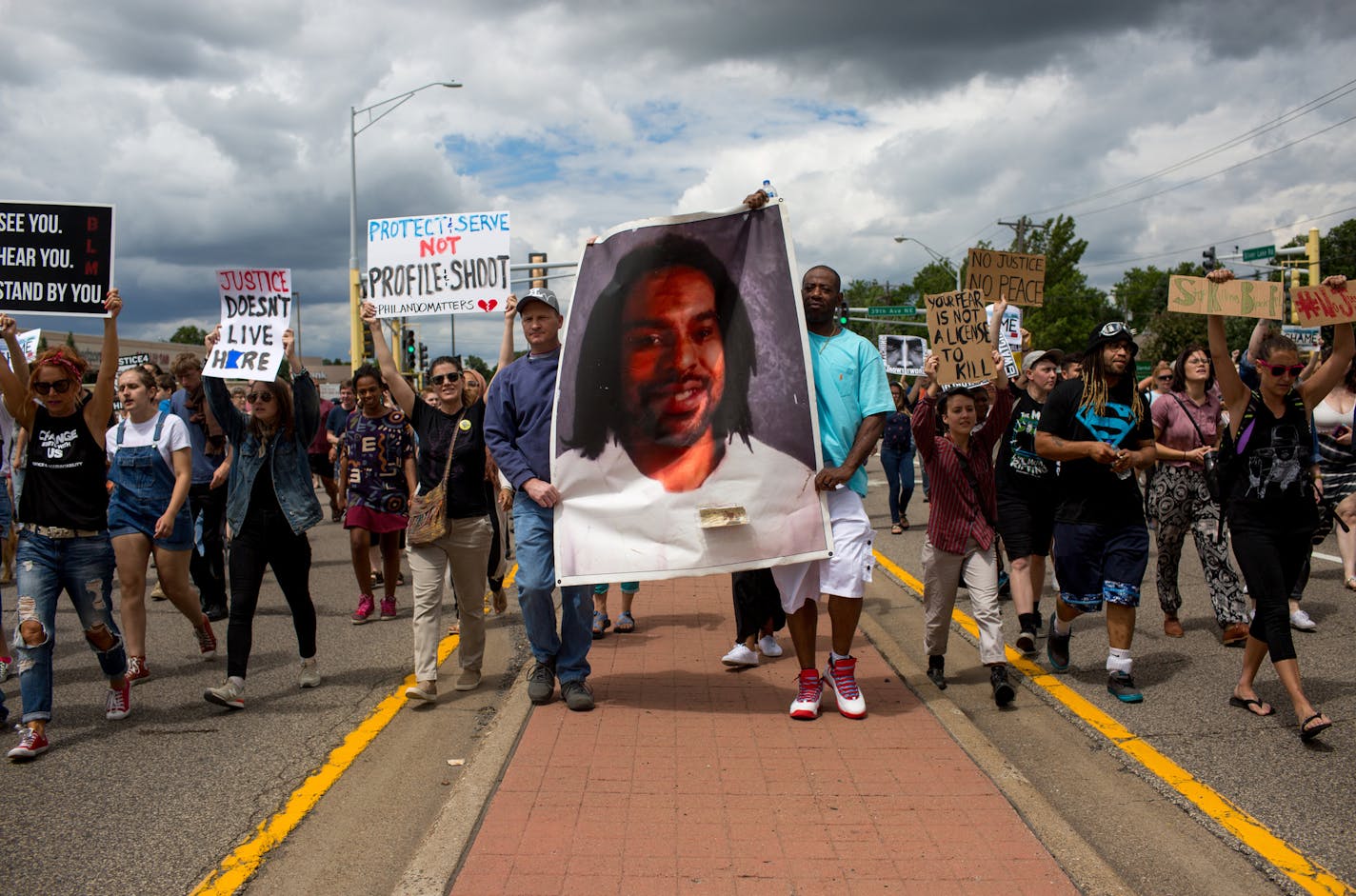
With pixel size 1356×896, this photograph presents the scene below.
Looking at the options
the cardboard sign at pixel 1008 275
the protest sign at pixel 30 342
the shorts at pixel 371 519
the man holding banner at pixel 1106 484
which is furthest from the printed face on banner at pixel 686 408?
the protest sign at pixel 30 342

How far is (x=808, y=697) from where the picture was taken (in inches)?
212

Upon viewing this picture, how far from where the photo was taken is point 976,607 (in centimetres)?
583

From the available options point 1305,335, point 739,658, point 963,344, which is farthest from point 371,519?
point 1305,335

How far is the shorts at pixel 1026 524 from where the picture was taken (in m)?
6.70

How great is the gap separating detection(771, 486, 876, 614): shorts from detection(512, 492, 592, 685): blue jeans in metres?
1.07

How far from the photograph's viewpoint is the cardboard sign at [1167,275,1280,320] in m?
5.53

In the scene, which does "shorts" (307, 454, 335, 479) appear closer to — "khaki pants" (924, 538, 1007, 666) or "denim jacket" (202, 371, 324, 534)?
"denim jacket" (202, 371, 324, 534)

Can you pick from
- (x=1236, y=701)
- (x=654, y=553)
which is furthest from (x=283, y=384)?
(x=1236, y=701)

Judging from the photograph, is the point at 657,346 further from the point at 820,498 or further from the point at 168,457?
the point at 168,457

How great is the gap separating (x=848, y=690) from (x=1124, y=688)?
1.54 metres

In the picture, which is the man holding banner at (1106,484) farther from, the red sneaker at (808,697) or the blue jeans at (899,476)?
the blue jeans at (899,476)

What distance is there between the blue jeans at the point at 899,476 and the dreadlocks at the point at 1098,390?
6.89m

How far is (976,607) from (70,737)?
4.65 meters

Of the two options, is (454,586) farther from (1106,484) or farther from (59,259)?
(1106,484)
